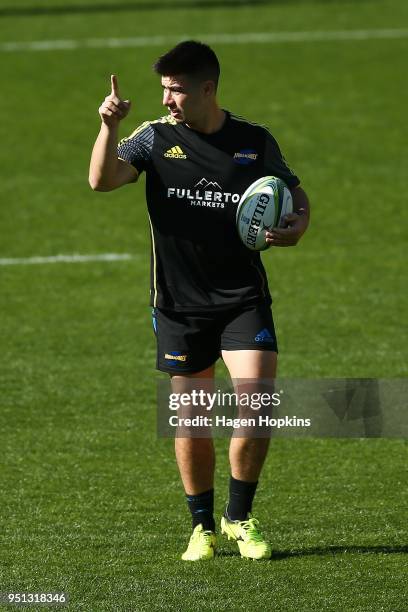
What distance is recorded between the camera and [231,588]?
6.39m

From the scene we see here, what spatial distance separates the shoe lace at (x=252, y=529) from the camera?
684 cm

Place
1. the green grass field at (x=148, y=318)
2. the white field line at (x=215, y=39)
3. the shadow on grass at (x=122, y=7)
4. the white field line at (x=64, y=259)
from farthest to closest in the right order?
the shadow on grass at (x=122, y=7) < the white field line at (x=215, y=39) < the white field line at (x=64, y=259) < the green grass field at (x=148, y=318)

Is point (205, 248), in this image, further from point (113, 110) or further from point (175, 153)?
point (113, 110)

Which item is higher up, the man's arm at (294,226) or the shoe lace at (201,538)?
the man's arm at (294,226)

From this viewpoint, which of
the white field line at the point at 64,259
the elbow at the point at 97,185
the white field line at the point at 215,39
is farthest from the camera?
the white field line at the point at 215,39

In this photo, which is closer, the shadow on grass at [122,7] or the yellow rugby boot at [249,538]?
the yellow rugby boot at [249,538]

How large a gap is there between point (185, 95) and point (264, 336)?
4.00 feet

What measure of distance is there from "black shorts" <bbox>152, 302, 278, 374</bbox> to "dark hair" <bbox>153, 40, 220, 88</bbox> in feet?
3.78

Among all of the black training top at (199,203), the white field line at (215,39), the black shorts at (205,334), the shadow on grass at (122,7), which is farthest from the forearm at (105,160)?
the shadow on grass at (122,7)

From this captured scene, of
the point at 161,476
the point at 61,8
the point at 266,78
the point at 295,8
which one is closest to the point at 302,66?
the point at 266,78

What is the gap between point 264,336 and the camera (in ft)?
22.3

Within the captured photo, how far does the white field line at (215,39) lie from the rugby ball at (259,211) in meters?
13.9

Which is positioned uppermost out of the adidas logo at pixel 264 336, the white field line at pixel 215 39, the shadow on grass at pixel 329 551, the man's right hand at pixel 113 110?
the white field line at pixel 215 39

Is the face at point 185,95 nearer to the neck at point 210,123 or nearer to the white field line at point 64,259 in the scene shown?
the neck at point 210,123
